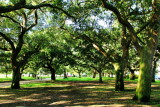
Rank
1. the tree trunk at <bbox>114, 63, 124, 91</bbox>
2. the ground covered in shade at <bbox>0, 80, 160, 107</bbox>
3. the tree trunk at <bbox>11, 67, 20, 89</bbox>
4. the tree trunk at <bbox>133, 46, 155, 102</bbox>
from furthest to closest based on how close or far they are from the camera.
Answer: the tree trunk at <bbox>11, 67, 20, 89</bbox> → the tree trunk at <bbox>114, 63, 124, 91</bbox> → the tree trunk at <bbox>133, 46, 155, 102</bbox> → the ground covered in shade at <bbox>0, 80, 160, 107</bbox>

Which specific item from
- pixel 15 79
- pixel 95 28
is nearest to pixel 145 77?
pixel 95 28

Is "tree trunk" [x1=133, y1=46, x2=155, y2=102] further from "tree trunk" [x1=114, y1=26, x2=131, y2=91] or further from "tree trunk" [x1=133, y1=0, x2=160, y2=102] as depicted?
"tree trunk" [x1=114, y1=26, x2=131, y2=91]

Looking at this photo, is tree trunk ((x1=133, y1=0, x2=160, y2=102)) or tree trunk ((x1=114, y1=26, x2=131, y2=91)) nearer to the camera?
tree trunk ((x1=133, y1=0, x2=160, y2=102))

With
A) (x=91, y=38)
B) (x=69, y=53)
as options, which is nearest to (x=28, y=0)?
(x=91, y=38)

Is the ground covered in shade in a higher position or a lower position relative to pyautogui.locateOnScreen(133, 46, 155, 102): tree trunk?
lower

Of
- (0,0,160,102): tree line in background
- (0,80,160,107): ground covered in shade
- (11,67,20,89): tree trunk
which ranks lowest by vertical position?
(0,80,160,107): ground covered in shade

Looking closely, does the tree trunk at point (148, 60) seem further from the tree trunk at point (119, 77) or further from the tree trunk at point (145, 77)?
the tree trunk at point (119, 77)

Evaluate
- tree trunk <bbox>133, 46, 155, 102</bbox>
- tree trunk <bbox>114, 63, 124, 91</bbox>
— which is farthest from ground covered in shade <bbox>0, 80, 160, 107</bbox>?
tree trunk <bbox>114, 63, 124, 91</bbox>

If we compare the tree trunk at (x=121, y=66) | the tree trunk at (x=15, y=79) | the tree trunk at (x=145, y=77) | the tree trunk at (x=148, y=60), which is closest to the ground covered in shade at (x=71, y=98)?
the tree trunk at (x=145, y=77)

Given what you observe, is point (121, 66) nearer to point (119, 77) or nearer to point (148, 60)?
point (119, 77)

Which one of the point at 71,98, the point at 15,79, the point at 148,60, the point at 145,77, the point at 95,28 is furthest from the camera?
the point at 15,79

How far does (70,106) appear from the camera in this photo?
11.1 meters

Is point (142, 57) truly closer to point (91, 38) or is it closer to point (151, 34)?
point (151, 34)

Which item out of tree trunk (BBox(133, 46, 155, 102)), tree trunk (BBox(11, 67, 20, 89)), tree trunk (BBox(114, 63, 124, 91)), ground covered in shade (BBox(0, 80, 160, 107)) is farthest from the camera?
tree trunk (BBox(11, 67, 20, 89))
